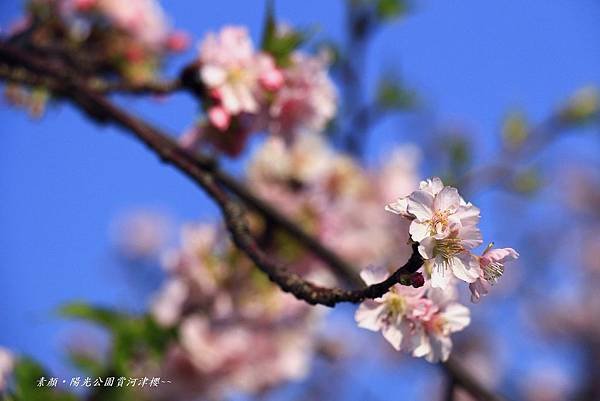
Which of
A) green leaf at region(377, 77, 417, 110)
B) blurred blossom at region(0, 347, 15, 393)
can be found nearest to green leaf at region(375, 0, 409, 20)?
green leaf at region(377, 77, 417, 110)

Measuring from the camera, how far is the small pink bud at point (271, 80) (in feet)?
6.07

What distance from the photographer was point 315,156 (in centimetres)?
297

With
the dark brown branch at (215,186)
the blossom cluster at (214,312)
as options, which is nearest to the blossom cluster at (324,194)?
the blossom cluster at (214,312)

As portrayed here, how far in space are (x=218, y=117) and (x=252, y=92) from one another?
130mm

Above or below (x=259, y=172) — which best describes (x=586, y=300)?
above

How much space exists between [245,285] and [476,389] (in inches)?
41.5

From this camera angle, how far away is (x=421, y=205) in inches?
39.0

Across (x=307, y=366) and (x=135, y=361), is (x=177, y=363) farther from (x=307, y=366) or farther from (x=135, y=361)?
(x=307, y=366)

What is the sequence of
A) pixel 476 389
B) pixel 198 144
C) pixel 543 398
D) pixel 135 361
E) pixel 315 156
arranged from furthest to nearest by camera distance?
pixel 543 398 < pixel 315 156 < pixel 135 361 < pixel 198 144 < pixel 476 389

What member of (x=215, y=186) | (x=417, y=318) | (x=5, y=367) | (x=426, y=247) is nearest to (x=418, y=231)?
(x=426, y=247)

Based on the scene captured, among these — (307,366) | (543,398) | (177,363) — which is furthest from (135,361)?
(543,398)

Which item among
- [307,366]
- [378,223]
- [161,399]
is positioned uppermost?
[378,223]

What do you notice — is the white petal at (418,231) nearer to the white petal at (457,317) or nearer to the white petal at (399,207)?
the white petal at (399,207)

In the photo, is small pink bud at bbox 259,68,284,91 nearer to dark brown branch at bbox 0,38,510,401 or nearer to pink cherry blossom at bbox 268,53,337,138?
pink cherry blossom at bbox 268,53,337,138
